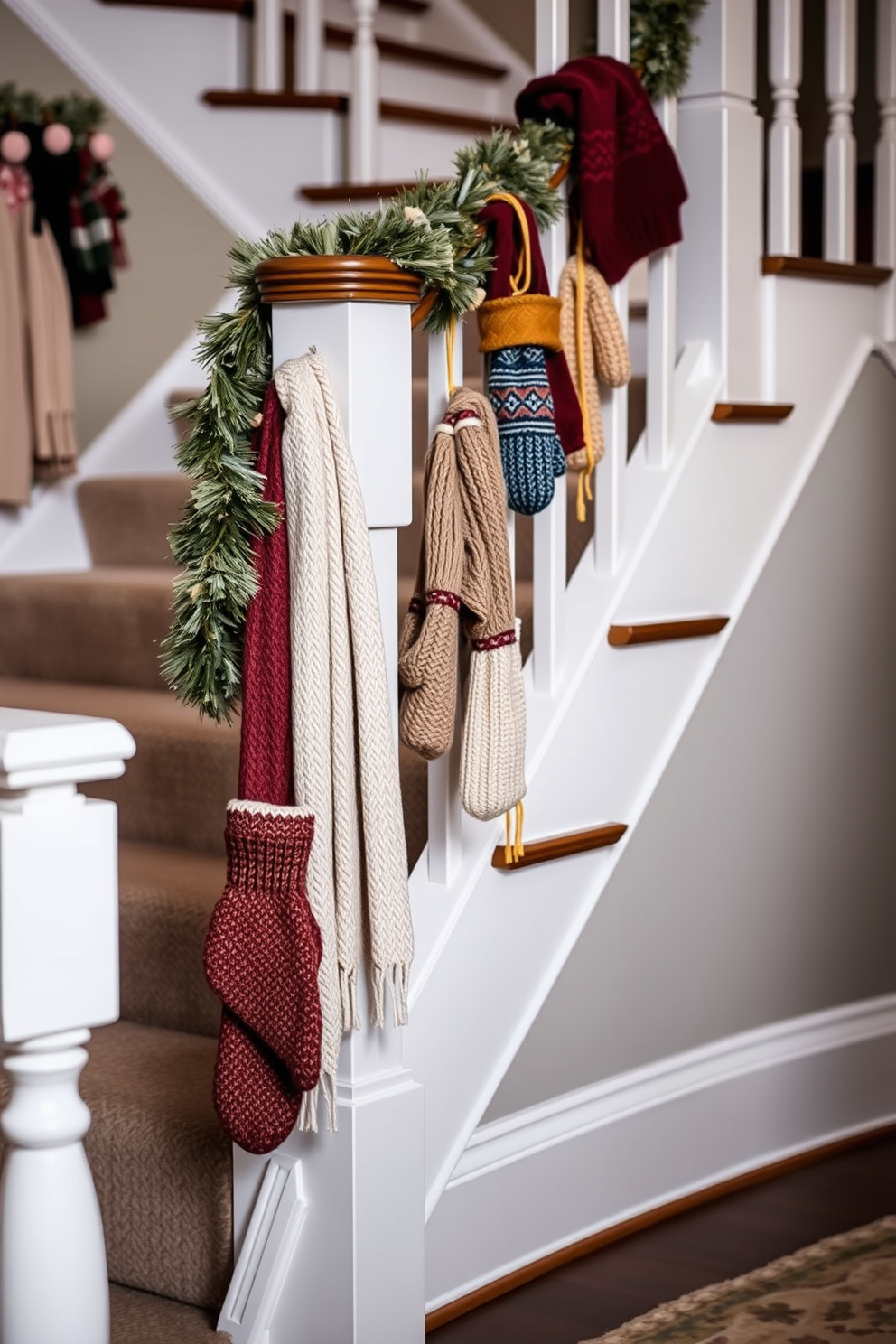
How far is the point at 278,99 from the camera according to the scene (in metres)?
3.21

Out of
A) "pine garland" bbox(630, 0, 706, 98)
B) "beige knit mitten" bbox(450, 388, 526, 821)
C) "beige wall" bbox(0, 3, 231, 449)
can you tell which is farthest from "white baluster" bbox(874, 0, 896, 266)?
"beige wall" bbox(0, 3, 231, 449)

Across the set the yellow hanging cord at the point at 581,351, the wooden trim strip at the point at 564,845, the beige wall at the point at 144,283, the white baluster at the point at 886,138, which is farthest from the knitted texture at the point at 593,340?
the beige wall at the point at 144,283

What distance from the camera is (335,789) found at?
5.31 feet

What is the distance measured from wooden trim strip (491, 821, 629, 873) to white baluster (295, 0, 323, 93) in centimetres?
178

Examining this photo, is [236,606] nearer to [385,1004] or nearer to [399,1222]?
[385,1004]

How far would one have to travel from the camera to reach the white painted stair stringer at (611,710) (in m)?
2.01

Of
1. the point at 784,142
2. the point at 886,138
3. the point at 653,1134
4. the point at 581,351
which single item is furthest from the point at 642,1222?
the point at 886,138

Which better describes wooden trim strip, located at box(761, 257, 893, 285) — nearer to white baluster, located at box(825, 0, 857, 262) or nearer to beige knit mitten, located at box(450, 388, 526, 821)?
white baluster, located at box(825, 0, 857, 262)

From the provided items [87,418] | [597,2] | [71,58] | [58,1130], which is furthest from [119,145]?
[58,1130]

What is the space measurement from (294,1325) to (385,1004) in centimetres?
36

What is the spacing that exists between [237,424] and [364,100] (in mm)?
1717

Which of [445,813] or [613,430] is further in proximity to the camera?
[613,430]

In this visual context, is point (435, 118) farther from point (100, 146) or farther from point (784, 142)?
point (784, 142)

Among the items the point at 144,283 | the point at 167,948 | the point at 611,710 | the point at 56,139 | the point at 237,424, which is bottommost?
the point at 167,948
